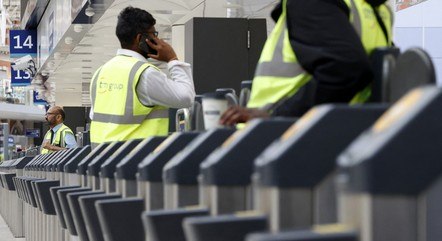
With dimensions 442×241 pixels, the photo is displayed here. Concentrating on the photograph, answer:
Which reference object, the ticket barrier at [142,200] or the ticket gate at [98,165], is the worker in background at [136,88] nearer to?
the ticket gate at [98,165]

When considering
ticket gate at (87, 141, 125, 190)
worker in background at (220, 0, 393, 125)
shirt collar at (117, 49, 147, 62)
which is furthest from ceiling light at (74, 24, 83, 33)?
worker in background at (220, 0, 393, 125)

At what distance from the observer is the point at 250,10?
1275 cm

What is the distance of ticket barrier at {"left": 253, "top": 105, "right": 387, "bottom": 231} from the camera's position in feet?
4.67

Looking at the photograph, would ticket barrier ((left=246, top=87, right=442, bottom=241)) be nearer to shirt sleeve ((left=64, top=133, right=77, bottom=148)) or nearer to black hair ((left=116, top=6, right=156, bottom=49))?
black hair ((left=116, top=6, right=156, bottom=49))

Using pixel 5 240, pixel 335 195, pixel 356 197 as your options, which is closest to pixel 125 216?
pixel 335 195

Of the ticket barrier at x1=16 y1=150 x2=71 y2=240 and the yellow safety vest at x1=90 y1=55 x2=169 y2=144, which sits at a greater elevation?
the yellow safety vest at x1=90 y1=55 x2=169 y2=144

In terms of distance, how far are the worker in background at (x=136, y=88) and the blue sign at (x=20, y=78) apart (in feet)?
66.1

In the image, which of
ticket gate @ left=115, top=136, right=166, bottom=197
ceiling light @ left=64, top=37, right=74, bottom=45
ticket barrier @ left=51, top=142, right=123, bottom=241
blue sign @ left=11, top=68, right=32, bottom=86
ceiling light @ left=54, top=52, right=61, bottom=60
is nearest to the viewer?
ticket gate @ left=115, top=136, right=166, bottom=197

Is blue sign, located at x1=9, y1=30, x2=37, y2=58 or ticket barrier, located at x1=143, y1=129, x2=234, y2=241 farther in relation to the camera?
blue sign, located at x1=9, y1=30, x2=37, y2=58

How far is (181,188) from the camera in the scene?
2.02 m

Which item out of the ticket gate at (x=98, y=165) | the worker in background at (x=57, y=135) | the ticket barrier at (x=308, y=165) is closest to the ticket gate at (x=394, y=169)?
the ticket barrier at (x=308, y=165)

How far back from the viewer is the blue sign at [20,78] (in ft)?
81.4

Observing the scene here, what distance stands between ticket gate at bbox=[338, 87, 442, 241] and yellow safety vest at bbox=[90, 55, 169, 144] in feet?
11.2

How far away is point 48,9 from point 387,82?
17608 millimetres
